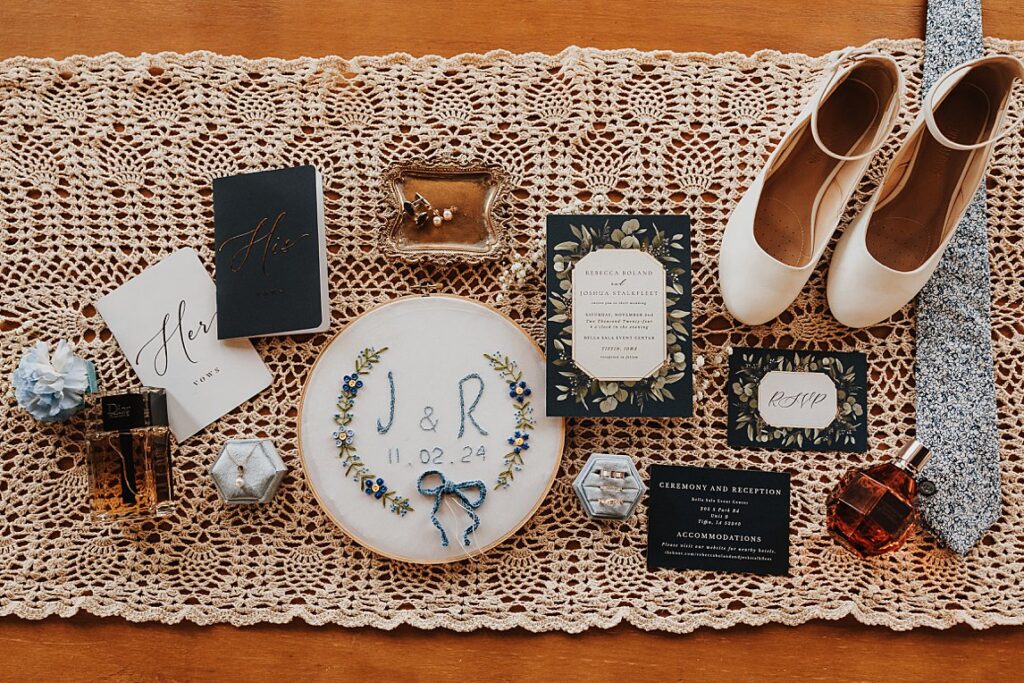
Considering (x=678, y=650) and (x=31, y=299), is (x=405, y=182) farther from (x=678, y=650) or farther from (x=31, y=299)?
(x=678, y=650)

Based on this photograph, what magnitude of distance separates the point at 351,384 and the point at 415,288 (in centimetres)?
16

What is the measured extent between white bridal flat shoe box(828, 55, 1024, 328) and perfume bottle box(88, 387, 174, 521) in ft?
3.09

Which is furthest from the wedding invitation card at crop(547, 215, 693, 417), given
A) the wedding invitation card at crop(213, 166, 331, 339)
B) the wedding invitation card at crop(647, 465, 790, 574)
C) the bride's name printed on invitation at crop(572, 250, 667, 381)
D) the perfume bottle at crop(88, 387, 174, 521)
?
the perfume bottle at crop(88, 387, 174, 521)

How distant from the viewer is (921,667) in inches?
33.3

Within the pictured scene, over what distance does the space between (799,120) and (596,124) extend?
27 centimetres

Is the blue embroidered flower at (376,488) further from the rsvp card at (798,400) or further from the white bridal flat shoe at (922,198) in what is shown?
the white bridal flat shoe at (922,198)

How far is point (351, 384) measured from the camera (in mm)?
857

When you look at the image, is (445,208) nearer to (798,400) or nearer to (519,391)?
(519,391)

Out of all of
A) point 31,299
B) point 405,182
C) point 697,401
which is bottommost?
point 697,401

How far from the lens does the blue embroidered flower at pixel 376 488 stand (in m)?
0.84

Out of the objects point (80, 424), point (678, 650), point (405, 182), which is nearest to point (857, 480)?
point (678, 650)

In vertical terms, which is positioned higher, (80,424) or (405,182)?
(405,182)

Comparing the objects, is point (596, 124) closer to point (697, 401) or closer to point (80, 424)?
point (697, 401)

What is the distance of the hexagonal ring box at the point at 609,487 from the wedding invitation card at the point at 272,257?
416 mm
